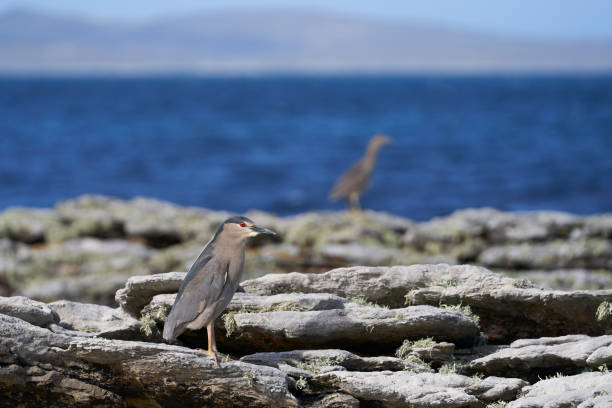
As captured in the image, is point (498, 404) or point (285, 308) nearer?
point (498, 404)

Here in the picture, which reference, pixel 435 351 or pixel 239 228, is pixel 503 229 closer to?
pixel 435 351

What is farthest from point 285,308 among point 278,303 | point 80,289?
point 80,289

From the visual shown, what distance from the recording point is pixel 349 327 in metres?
6.89

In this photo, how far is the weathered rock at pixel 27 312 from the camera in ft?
22.9

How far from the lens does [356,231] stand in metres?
16.4

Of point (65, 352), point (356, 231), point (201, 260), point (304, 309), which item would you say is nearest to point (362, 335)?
point (304, 309)

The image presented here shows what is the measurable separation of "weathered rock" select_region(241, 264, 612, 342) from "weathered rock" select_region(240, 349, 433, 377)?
1.05 metres

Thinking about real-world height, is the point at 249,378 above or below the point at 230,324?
below

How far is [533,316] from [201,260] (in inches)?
128

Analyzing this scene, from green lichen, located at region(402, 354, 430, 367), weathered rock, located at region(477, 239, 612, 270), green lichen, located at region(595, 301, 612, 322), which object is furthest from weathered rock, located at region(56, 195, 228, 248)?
green lichen, located at region(595, 301, 612, 322)

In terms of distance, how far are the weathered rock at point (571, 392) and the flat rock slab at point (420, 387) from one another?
0.66 ft

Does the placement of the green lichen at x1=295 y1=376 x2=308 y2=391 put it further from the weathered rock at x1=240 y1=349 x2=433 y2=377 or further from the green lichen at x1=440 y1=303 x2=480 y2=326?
the green lichen at x1=440 y1=303 x2=480 y2=326

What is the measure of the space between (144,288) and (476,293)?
Result: 3.16m

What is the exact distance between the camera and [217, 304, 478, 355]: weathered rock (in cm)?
686
